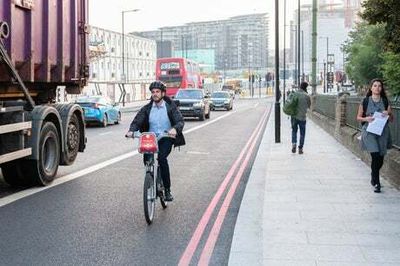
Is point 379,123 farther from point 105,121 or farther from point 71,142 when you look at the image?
point 105,121

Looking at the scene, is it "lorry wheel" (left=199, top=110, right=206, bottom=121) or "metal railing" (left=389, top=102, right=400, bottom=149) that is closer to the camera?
"metal railing" (left=389, top=102, right=400, bottom=149)

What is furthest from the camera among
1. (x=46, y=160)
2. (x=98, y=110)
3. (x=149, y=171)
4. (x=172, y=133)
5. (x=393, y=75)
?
(x=98, y=110)

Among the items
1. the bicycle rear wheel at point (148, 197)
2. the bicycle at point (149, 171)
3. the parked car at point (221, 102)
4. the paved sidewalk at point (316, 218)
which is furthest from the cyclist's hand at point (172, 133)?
the parked car at point (221, 102)

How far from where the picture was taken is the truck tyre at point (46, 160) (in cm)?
964

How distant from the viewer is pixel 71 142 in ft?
36.7

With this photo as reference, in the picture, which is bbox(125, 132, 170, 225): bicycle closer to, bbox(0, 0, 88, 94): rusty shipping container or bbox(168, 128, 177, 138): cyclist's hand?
bbox(168, 128, 177, 138): cyclist's hand

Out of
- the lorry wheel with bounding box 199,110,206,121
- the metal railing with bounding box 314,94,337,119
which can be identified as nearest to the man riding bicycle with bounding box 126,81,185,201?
the metal railing with bounding box 314,94,337,119

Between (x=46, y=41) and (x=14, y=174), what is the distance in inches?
86.7

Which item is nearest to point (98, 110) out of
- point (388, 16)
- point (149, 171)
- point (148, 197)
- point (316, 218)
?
point (388, 16)

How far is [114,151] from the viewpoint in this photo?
52.1 feet

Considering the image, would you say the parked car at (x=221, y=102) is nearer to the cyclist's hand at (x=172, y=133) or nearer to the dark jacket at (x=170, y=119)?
the dark jacket at (x=170, y=119)

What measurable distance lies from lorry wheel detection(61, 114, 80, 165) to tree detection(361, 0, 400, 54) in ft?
17.8

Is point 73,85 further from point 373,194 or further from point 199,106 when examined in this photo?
point 199,106

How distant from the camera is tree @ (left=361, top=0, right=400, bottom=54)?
30.2 feet
